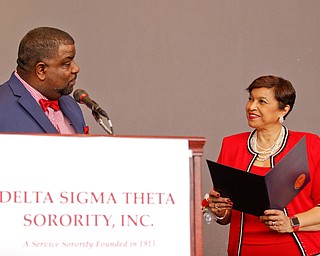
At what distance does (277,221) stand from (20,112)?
126cm

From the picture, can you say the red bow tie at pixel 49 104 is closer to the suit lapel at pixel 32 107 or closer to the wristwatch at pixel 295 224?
the suit lapel at pixel 32 107

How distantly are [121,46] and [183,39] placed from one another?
44cm

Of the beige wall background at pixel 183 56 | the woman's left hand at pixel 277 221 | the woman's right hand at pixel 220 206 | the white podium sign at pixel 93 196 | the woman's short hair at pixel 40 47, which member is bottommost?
the white podium sign at pixel 93 196

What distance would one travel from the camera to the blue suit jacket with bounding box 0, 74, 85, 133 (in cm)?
298

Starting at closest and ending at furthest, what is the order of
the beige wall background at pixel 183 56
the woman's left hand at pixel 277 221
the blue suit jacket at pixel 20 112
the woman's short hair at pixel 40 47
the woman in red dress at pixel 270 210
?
the blue suit jacket at pixel 20 112
the woman's short hair at pixel 40 47
the woman's left hand at pixel 277 221
the woman in red dress at pixel 270 210
the beige wall background at pixel 183 56

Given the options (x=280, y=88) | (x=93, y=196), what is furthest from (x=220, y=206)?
(x=93, y=196)

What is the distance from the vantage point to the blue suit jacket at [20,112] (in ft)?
9.77

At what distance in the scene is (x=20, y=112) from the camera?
9.91ft

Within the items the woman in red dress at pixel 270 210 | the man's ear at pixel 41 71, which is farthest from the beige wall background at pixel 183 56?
the man's ear at pixel 41 71

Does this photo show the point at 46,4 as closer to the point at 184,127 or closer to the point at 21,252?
the point at 184,127

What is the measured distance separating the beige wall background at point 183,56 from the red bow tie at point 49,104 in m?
1.53

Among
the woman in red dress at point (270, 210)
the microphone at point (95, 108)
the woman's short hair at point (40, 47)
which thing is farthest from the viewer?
the woman in red dress at point (270, 210)

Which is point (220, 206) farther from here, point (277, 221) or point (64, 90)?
point (64, 90)

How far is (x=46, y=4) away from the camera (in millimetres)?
4832
